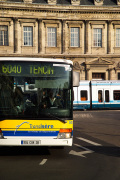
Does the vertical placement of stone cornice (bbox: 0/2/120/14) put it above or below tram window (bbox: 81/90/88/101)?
above

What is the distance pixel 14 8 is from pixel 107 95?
1577 centimetres

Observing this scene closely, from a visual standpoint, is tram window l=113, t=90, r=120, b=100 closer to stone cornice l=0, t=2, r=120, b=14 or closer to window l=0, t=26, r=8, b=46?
stone cornice l=0, t=2, r=120, b=14

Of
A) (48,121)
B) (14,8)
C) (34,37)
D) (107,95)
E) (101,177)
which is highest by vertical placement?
(14,8)

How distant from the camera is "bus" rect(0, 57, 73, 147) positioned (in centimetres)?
882

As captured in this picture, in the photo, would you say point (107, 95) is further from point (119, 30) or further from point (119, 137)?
point (119, 137)

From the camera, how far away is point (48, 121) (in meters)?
8.87

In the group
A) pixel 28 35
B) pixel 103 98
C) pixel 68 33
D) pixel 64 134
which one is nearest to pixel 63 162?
pixel 64 134

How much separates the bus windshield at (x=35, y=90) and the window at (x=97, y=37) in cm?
3543

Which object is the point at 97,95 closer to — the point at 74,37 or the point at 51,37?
the point at 74,37

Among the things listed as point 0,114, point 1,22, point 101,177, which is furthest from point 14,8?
point 101,177

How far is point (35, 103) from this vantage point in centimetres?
891

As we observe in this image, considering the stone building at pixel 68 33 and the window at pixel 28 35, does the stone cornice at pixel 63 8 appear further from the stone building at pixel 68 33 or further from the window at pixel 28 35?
the window at pixel 28 35

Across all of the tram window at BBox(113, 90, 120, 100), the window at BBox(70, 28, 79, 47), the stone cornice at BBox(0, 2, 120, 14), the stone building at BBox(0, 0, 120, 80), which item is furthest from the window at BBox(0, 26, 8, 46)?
the tram window at BBox(113, 90, 120, 100)

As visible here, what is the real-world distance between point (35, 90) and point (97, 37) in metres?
36.0
